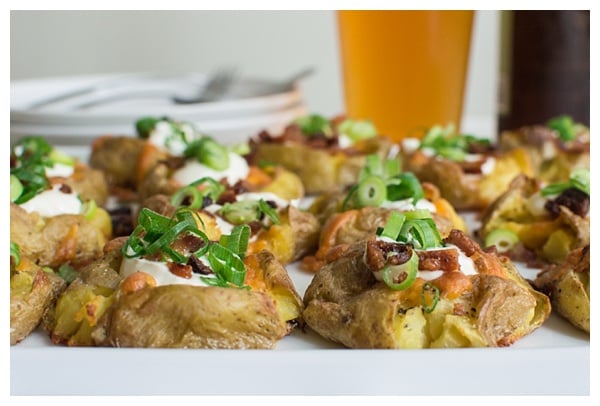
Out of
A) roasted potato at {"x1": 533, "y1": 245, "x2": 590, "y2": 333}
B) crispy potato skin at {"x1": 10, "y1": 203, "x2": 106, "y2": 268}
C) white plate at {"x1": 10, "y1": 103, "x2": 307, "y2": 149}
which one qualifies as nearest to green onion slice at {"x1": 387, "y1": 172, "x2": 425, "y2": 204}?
roasted potato at {"x1": 533, "y1": 245, "x2": 590, "y2": 333}

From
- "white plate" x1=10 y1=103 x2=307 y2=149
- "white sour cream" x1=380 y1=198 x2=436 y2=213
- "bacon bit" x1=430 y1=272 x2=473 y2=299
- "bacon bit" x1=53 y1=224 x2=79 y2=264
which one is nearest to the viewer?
"bacon bit" x1=430 y1=272 x2=473 y2=299

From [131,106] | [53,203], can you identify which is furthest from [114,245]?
[131,106]

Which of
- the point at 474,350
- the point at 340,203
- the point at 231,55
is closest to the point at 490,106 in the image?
the point at 231,55

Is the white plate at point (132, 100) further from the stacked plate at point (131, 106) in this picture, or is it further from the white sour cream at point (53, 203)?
the white sour cream at point (53, 203)

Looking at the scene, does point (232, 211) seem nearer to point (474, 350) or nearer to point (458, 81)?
point (474, 350)

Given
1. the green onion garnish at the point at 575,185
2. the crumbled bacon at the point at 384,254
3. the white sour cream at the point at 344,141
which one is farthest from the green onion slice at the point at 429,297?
the white sour cream at the point at 344,141

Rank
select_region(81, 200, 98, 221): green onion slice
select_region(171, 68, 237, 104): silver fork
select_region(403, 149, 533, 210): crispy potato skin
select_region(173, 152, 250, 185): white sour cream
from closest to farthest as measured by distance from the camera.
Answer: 1. select_region(81, 200, 98, 221): green onion slice
2. select_region(173, 152, 250, 185): white sour cream
3. select_region(403, 149, 533, 210): crispy potato skin
4. select_region(171, 68, 237, 104): silver fork

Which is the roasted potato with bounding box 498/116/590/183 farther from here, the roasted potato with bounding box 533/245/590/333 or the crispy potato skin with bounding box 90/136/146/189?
the crispy potato skin with bounding box 90/136/146/189
